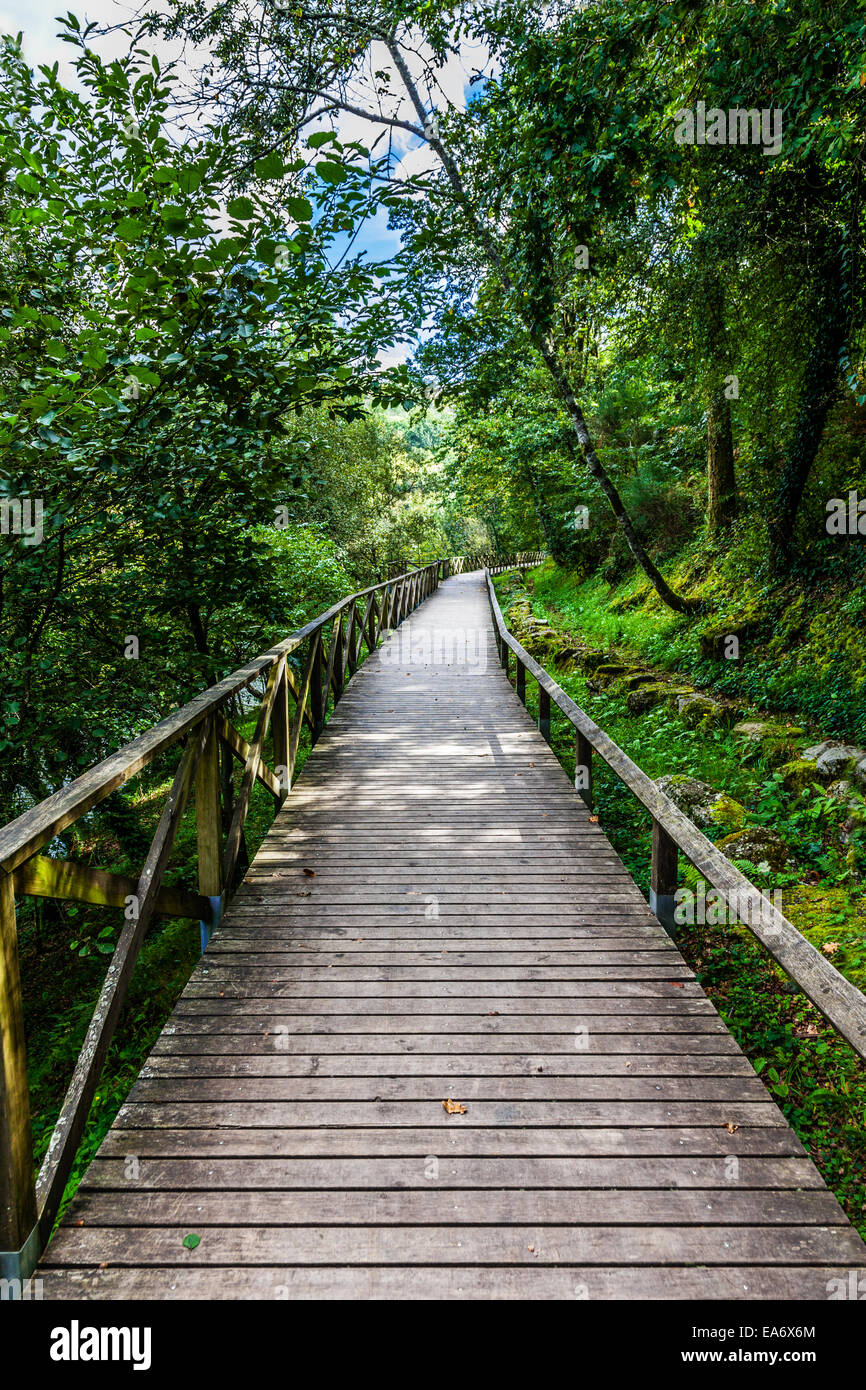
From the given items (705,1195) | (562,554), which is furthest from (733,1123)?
(562,554)

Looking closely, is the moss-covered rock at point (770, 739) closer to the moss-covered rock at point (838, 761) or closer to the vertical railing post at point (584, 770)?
the moss-covered rock at point (838, 761)

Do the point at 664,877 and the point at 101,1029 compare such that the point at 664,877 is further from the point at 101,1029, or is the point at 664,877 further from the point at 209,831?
the point at 101,1029

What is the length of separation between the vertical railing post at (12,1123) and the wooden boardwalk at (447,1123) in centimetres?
13

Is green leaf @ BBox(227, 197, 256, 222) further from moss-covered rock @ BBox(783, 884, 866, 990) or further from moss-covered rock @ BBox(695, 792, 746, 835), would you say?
moss-covered rock @ BBox(695, 792, 746, 835)

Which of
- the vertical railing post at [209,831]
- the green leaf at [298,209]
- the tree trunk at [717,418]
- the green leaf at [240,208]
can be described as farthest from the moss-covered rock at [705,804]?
the tree trunk at [717,418]

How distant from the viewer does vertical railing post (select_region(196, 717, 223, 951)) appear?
3.30 meters

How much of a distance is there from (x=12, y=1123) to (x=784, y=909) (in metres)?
3.93

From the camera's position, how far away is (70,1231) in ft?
5.83

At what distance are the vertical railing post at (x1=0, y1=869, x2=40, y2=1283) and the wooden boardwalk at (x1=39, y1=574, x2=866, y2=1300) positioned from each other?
13cm

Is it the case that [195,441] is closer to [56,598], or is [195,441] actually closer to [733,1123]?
[56,598]

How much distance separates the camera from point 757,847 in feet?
14.7

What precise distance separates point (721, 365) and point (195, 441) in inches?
271

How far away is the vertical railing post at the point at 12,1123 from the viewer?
1.59 m
